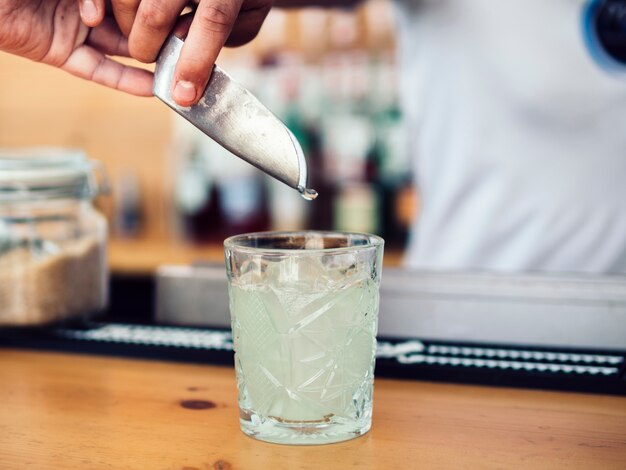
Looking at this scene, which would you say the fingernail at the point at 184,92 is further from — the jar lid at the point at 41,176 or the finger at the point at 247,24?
the jar lid at the point at 41,176

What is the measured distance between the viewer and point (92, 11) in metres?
0.89

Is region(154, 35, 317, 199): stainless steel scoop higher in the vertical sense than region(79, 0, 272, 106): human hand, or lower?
lower

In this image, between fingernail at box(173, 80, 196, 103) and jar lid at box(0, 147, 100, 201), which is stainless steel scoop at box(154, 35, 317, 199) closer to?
fingernail at box(173, 80, 196, 103)

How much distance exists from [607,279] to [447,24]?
0.78 m

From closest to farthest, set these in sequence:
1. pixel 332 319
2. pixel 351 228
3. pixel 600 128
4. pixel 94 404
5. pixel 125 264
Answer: pixel 332 319 < pixel 94 404 < pixel 600 128 < pixel 351 228 < pixel 125 264

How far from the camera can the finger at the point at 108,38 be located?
0.97 metres

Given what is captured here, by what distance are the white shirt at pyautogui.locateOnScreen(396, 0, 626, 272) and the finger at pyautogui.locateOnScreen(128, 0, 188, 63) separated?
96cm

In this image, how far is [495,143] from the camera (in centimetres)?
166

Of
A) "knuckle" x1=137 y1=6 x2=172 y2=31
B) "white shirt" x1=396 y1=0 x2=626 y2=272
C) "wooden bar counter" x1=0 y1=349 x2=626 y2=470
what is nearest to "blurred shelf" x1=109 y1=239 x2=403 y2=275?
"white shirt" x1=396 y1=0 x2=626 y2=272

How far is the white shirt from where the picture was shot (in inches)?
63.1

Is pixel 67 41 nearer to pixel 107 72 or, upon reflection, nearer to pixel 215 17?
pixel 107 72

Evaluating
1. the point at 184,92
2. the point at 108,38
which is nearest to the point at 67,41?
the point at 108,38

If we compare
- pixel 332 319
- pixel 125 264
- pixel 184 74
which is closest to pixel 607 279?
pixel 332 319

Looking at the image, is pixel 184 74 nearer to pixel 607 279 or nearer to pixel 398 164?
pixel 607 279
